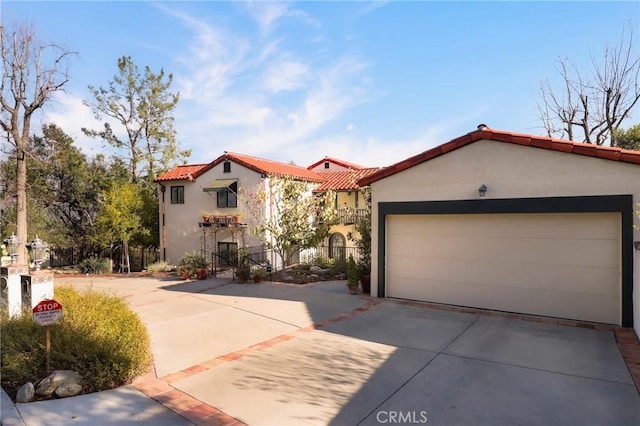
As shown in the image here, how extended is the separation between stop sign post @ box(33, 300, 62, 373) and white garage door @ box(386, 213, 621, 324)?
7788 mm

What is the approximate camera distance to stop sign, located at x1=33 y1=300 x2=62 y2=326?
4.85 m

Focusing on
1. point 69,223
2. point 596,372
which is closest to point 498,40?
point 596,372

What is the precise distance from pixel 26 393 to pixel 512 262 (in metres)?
9.30

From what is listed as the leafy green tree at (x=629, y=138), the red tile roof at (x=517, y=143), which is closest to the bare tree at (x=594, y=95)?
the leafy green tree at (x=629, y=138)

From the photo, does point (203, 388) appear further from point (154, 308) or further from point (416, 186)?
point (416, 186)

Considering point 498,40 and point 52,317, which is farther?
point 498,40

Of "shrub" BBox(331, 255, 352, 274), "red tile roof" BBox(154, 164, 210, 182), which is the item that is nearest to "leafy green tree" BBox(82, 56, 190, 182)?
"red tile roof" BBox(154, 164, 210, 182)

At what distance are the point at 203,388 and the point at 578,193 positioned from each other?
26.6 feet

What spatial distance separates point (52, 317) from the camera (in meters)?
5.00

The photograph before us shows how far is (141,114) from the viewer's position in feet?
92.2

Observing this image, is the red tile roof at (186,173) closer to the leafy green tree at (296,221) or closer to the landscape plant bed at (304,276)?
the leafy green tree at (296,221)

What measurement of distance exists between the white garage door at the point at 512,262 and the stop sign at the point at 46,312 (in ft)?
25.5

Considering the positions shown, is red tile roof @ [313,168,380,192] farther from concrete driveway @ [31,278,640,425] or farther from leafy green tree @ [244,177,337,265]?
concrete driveway @ [31,278,640,425]

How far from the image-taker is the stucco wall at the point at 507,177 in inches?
285
